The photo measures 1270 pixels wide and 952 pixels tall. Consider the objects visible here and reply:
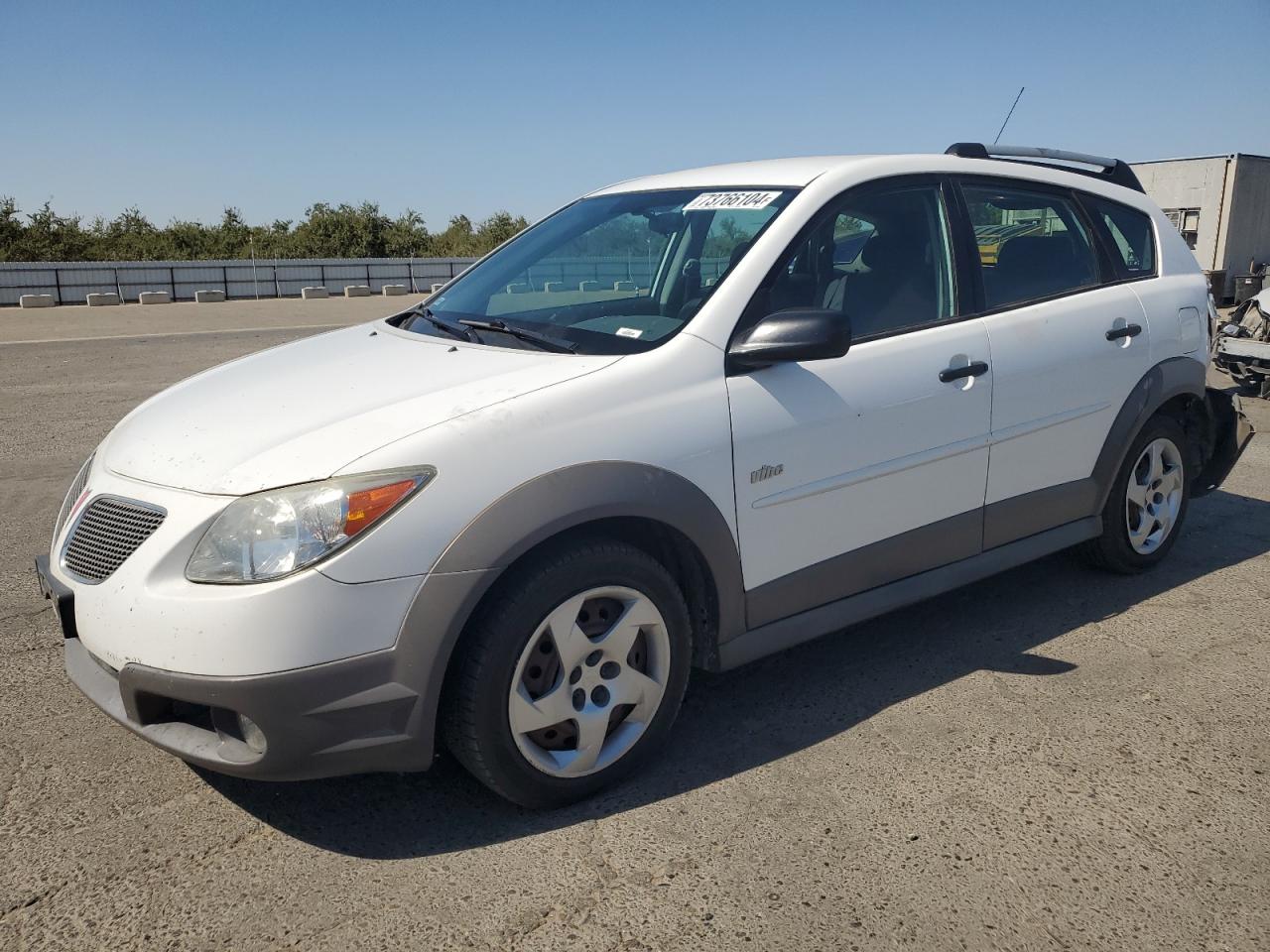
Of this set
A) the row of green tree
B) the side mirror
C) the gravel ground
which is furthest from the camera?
the row of green tree

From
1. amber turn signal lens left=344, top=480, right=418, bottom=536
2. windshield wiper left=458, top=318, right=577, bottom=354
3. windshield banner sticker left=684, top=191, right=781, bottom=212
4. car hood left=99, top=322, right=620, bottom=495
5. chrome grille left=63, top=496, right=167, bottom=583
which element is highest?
windshield banner sticker left=684, top=191, right=781, bottom=212

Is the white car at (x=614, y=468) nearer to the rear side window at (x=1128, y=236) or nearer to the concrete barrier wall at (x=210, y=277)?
the rear side window at (x=1128, y=236)

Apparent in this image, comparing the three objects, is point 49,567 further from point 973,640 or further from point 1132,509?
point 1132,509

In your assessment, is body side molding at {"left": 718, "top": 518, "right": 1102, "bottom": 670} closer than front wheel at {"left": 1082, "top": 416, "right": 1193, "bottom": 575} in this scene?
Yes

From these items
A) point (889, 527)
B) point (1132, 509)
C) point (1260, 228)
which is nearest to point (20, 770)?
point (889, 527)

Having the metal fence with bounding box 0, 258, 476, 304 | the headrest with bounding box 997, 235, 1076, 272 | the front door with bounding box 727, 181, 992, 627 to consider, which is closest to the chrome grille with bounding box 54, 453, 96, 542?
the front door with bounding box 727, 181, 992, 627

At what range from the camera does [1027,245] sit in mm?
4102

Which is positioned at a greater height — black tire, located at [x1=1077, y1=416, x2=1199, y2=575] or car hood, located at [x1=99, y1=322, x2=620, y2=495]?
car hood, located at [x1=99, y1=322, x2=620, y2=495]

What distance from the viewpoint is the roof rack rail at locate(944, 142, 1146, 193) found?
416cm

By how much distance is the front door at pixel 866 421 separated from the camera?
10.4 ft

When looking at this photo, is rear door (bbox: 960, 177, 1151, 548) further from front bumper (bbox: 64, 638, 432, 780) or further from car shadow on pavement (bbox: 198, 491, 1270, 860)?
front bumper (bbox: 64, 638, 432, 780)

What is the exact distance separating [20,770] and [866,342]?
2909 millimetres

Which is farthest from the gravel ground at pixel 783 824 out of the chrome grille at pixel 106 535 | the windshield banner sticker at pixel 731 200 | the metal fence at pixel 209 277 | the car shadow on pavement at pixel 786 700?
the metal fence at pixel 209 277

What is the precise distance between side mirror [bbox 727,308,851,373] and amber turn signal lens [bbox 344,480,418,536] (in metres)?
1.11
